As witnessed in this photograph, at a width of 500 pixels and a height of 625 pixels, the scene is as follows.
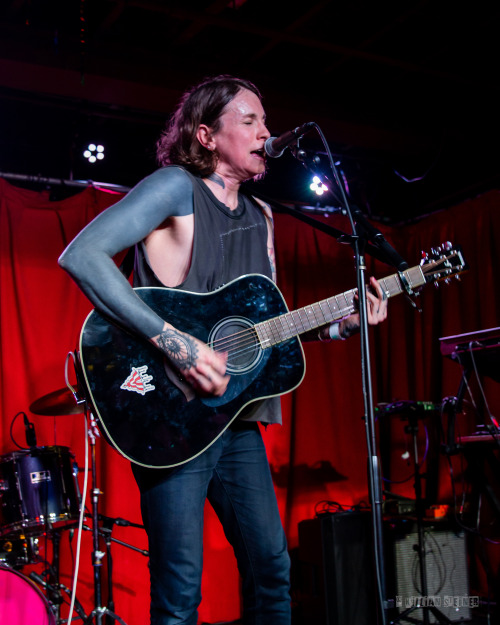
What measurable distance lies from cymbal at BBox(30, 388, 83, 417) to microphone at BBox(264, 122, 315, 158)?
210 centimetres

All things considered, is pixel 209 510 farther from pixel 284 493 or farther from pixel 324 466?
pixel 324 466

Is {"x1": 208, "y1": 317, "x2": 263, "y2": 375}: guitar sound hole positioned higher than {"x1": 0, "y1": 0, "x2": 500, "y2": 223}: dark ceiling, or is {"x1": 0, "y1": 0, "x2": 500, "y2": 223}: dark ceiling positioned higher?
{"x1": 0, "y1": 0, "x2": 500, "y2": 223}: dark ceiling

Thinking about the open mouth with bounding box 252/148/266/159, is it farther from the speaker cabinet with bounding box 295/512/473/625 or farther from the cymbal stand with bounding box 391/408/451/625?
the speaker cabinet with bounding box 295/512/473/625

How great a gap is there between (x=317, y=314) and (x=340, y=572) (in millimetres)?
2812

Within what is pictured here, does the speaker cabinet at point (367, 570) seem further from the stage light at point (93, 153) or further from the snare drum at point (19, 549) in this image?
the stage light at point (93, 153)

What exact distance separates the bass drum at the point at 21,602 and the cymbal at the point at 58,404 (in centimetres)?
102

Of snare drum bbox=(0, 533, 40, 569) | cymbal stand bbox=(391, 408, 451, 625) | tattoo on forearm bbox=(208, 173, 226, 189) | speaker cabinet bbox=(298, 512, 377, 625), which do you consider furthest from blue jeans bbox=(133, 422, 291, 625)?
cymbal stand bbox=(391, 408, 451, 625)

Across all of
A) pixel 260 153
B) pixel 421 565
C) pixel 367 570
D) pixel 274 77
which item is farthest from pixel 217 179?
pixel 421 565

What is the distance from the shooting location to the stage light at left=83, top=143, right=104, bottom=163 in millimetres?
5211

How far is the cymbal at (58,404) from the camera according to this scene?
3.78m

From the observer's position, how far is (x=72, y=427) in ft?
16.3

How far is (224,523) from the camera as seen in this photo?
Result: 2.10m

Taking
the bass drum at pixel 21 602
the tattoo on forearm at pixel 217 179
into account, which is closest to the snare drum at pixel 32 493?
the bass drum at pixel 21 602

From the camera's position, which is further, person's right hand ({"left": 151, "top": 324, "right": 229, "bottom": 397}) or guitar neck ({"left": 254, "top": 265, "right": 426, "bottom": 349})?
guitar neck ({"left": 254, "top": 265, "right": 426, "bottom": 349})
